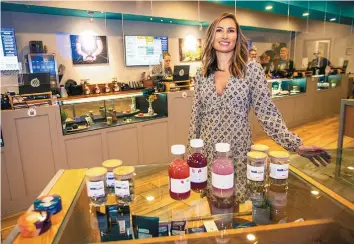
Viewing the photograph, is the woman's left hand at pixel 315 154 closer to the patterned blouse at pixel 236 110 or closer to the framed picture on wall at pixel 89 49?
the patterned blouse at pixel 236 110

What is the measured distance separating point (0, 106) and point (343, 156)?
3056 mm

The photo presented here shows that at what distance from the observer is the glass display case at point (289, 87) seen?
18.6 feet

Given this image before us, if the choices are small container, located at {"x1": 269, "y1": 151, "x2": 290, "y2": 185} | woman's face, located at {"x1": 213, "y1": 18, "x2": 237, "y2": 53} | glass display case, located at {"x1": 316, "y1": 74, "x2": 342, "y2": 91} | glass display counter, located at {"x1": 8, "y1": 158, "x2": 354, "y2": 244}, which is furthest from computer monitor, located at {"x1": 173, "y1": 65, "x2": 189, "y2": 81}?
glass display case, located at {"x1": 316, "y1": 74, "x2": 342, "y2": 91}

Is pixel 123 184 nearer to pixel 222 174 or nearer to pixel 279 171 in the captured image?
pixel 222 174

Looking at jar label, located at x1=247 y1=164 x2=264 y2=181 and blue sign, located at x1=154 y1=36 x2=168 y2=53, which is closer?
jar label, located at x1=247 y1=164 x2=264 y2=181

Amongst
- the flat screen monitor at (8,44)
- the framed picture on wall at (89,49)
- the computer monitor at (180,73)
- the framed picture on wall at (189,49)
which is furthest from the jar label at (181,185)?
the framed picture on wall at (189,49)

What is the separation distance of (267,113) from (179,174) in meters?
0.66

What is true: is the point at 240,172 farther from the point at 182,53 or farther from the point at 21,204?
the point at 182,53

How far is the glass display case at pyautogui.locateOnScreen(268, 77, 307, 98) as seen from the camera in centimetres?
566

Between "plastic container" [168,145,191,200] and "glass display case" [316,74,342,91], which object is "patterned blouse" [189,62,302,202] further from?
"glass display case" [316,74,342,91]

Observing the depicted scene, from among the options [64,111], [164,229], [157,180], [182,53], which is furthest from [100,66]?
[164,229]

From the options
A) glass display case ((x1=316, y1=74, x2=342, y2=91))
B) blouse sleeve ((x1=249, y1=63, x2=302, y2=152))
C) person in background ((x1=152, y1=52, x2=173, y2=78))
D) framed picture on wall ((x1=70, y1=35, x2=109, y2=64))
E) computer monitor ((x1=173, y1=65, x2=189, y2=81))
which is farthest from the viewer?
glass display case ((x1=316, y1=74, x2=342, y2=91))

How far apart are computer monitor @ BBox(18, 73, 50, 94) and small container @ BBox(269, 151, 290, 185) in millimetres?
2463

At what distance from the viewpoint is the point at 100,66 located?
5.90 meters
